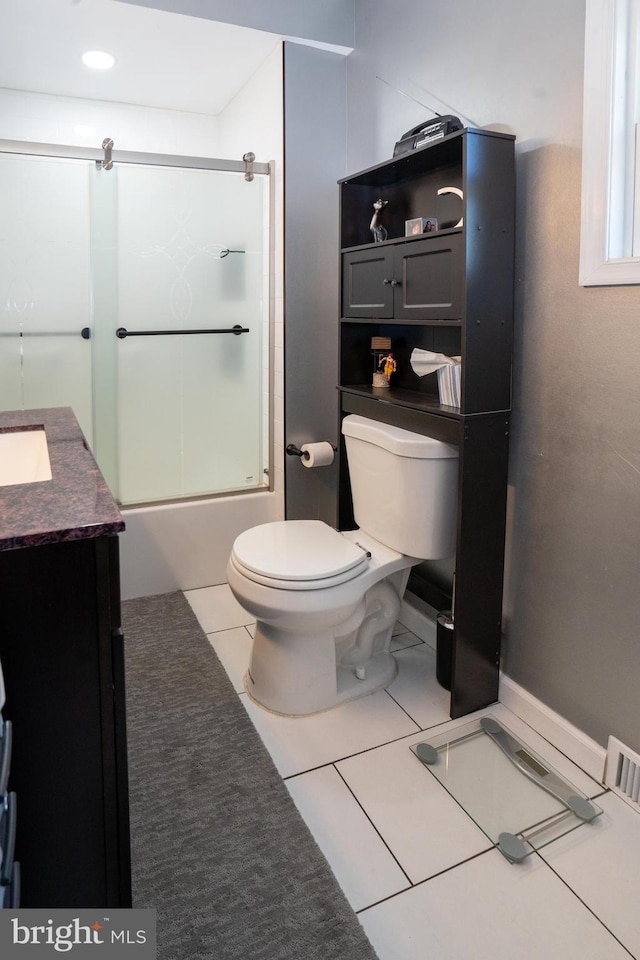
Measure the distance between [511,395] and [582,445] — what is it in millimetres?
281

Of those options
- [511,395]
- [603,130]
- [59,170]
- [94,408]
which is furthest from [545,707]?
[59,170]

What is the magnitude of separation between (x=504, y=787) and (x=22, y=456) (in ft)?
4.76

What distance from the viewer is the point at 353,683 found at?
2.14 meters

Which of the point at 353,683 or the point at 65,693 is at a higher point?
the point at 65,693

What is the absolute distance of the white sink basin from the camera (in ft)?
5.19

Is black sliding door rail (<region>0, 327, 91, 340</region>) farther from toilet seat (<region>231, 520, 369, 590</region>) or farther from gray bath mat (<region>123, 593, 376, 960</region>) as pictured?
gray bath mat (<region>123, 593, 376, 960</region>)

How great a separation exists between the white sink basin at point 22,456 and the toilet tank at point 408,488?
957 millimetres

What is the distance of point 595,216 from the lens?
160 centimetres

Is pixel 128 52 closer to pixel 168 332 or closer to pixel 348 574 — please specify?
pixel 168 332

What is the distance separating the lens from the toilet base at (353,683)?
2.03m

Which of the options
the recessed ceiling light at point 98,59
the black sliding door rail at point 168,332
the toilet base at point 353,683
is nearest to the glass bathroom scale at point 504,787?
the toilet base at point 353,683

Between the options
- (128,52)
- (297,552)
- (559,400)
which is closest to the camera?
(559,400)

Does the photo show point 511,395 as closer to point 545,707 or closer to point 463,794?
point 545,707

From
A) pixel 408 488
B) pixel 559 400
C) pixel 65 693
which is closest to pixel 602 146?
pixel 559 400
